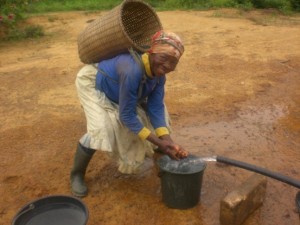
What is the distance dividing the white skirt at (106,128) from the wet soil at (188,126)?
1.05 feet

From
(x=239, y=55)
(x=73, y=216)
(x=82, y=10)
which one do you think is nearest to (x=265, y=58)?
(x=239, y=55)

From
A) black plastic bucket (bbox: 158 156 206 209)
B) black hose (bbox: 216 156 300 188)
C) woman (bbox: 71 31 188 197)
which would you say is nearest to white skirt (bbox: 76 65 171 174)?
woman (bbox: 71 31 188 197)

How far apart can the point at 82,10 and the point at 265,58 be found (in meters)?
8.10

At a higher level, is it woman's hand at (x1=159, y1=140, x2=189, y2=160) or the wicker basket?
the wicker basket

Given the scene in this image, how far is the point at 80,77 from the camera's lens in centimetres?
314

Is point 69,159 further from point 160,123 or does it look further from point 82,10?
point 82,10

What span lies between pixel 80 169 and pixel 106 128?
19.4 inches

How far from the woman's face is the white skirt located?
543 mm

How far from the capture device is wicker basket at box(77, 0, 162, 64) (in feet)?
9.57

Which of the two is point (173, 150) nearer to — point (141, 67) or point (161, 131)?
point (161, 131)

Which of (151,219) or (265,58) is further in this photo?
(265,58)

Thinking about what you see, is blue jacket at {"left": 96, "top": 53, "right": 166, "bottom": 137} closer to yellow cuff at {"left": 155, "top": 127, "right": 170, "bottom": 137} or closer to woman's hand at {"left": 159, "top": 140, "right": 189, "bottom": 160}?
yellow cuff at {"left": 155, "top": 127, "right": 170, "bottom": 137}

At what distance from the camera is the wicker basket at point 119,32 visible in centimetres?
292

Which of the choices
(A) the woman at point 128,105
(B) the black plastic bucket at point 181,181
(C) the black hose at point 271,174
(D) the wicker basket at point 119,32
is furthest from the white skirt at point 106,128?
(C) the black hose at point 271,174
